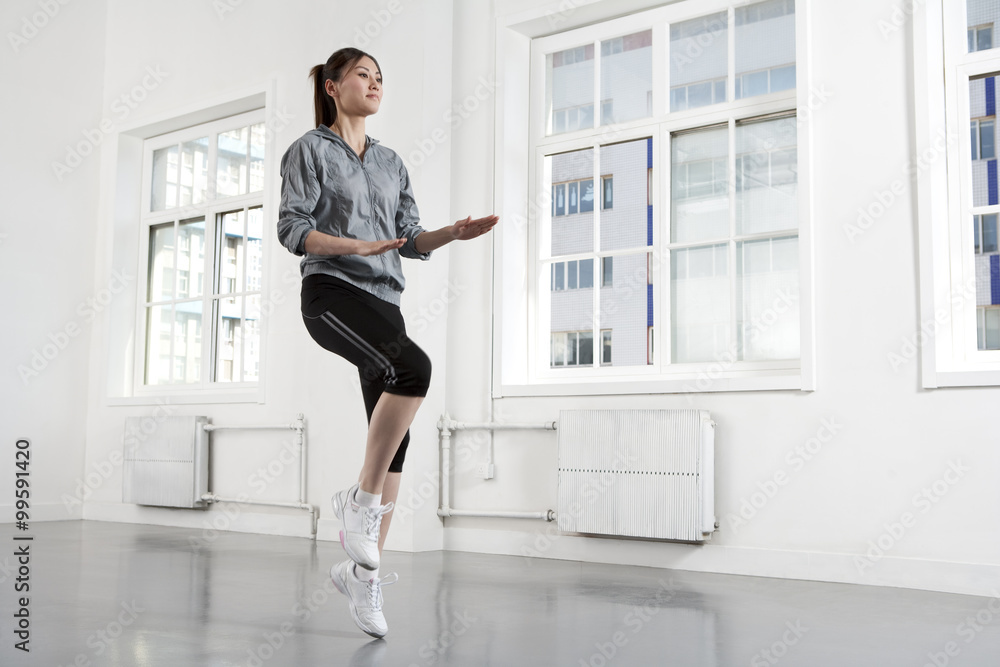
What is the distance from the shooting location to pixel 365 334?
2.14 metres

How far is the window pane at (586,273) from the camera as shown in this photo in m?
4.36

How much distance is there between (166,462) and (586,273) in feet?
9.32

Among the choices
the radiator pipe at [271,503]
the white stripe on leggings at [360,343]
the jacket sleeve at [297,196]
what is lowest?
the radiator pipe at [271,503]

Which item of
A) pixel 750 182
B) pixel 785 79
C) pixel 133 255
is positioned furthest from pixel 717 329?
pixel 133 255

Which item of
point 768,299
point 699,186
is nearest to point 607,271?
point 699,186

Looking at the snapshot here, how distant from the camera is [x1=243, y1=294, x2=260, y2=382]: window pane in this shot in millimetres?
5559

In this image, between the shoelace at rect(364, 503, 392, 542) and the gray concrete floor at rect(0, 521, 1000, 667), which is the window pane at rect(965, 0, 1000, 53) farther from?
the shoelace at rect(364, 503, 392, 542)

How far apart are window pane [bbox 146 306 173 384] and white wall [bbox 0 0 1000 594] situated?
0.28 meters

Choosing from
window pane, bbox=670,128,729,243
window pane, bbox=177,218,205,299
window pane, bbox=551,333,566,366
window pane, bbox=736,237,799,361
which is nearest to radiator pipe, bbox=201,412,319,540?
window pane, bbox=177,218,205,299

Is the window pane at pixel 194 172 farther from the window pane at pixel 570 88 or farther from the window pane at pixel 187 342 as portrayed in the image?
the window pane at pixel 570 88

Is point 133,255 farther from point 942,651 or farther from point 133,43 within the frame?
point 942,651

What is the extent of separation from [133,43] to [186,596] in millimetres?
4595

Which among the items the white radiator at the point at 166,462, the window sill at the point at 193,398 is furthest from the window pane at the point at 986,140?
the white radiator at the point at 166,462

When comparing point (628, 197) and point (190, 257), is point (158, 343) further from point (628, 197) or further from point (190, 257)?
point (628, 197)
